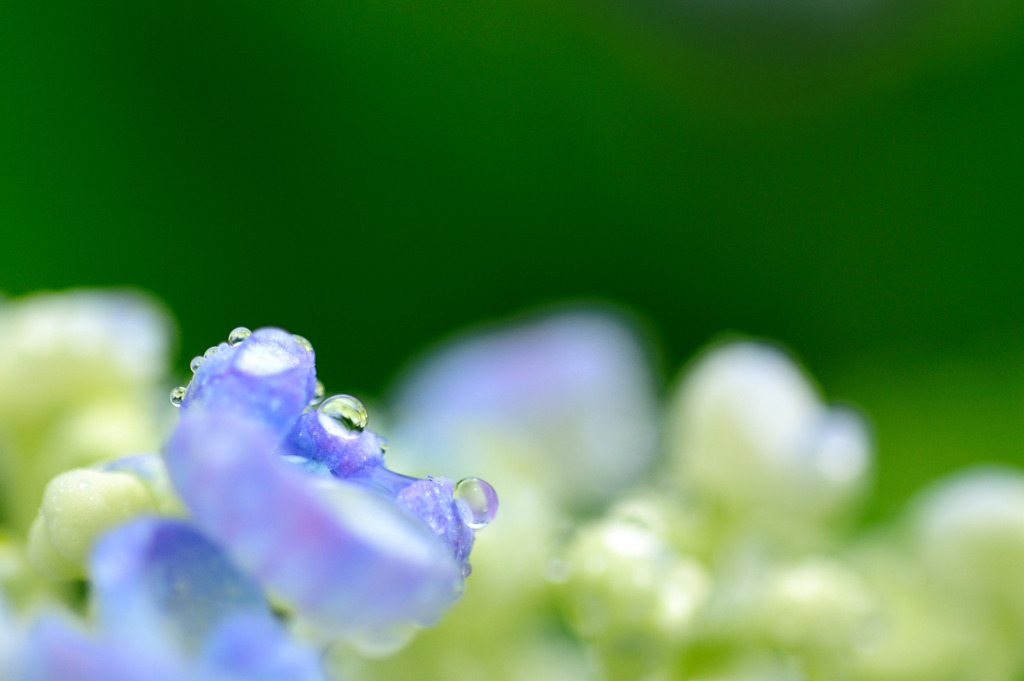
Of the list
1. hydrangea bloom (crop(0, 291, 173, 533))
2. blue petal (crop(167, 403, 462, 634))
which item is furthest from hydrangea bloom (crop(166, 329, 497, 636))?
hydrangea bloom (crop(0, 291, 173, 533))

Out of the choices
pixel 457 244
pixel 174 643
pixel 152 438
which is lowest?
pixel 174 643

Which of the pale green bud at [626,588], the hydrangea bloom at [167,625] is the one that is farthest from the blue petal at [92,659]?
the pale green bud at [626,588]

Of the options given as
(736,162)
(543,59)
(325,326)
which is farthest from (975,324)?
(325,326)

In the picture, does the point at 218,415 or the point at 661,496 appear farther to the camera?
the point at 661,496

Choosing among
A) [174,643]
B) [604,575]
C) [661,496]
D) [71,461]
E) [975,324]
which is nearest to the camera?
[174,643]

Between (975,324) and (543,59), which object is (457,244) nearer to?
(543,59)

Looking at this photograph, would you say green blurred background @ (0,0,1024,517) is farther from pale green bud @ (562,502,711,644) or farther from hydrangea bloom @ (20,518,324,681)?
hydrangea bloom @ (20,518,324,681)

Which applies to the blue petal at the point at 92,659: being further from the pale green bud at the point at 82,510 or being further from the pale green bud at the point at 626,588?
the pale green bud at the point at 626,588
